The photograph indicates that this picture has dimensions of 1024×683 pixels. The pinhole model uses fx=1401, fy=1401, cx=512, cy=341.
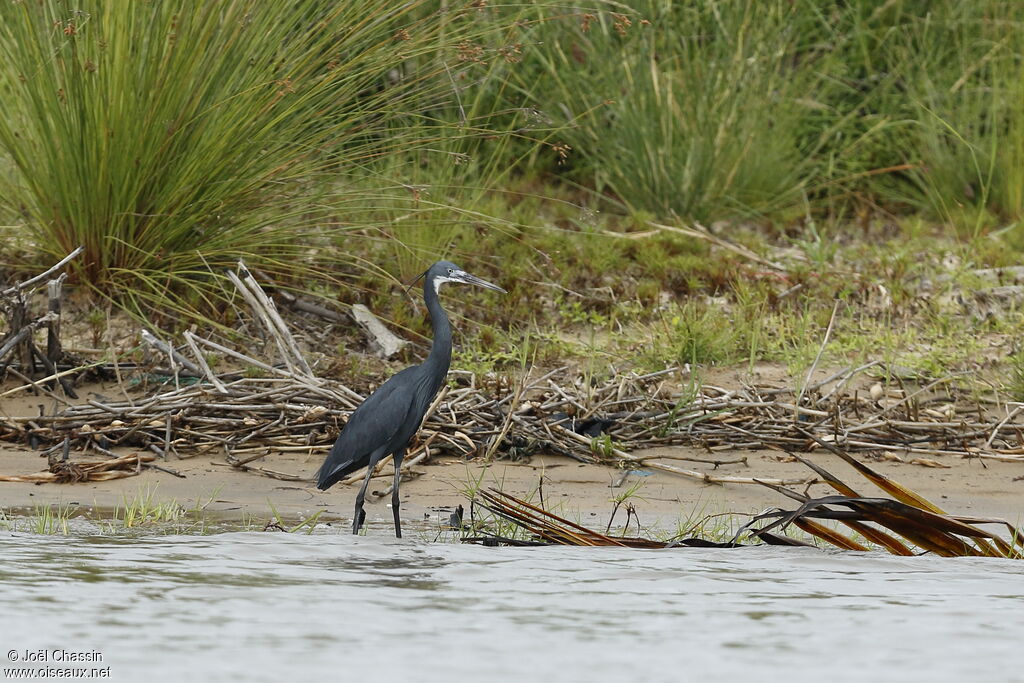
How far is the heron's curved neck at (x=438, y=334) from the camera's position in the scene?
496 centimetres

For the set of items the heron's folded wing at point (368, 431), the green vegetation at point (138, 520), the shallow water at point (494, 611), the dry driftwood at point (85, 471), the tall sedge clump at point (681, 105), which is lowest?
the shallow water at point (494, 611)

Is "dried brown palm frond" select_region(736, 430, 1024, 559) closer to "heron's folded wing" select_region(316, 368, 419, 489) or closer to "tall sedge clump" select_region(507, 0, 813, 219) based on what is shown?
"heron's folded wing" select_region(316, 368, 419, 489)

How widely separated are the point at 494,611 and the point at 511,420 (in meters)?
1.71

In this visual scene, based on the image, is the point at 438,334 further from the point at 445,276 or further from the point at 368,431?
the point at 368,431

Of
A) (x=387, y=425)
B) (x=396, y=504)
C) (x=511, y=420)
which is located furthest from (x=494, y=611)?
(x=511, y=420)

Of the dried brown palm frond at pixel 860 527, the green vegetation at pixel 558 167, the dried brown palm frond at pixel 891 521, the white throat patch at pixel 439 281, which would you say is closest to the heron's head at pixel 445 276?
the white throat patch at pixel 439 281

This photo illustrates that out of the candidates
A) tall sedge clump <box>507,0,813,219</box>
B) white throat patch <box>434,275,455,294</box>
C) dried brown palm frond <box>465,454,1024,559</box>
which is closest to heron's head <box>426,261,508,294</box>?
white throat patch <box>434,275,455,294</box>

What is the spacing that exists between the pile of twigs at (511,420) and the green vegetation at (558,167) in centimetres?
33

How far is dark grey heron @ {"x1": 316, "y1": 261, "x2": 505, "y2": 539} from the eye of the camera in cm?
470

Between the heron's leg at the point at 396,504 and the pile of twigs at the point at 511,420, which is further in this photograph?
the pile of twigs at the point at 511,420

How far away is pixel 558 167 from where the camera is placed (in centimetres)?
880

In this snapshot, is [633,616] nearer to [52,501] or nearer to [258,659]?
[258,659]

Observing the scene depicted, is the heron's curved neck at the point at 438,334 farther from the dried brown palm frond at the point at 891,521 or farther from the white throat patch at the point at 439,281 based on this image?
the dried brown palm frond at the point at 891,521

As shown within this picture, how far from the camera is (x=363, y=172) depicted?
22.5ft
